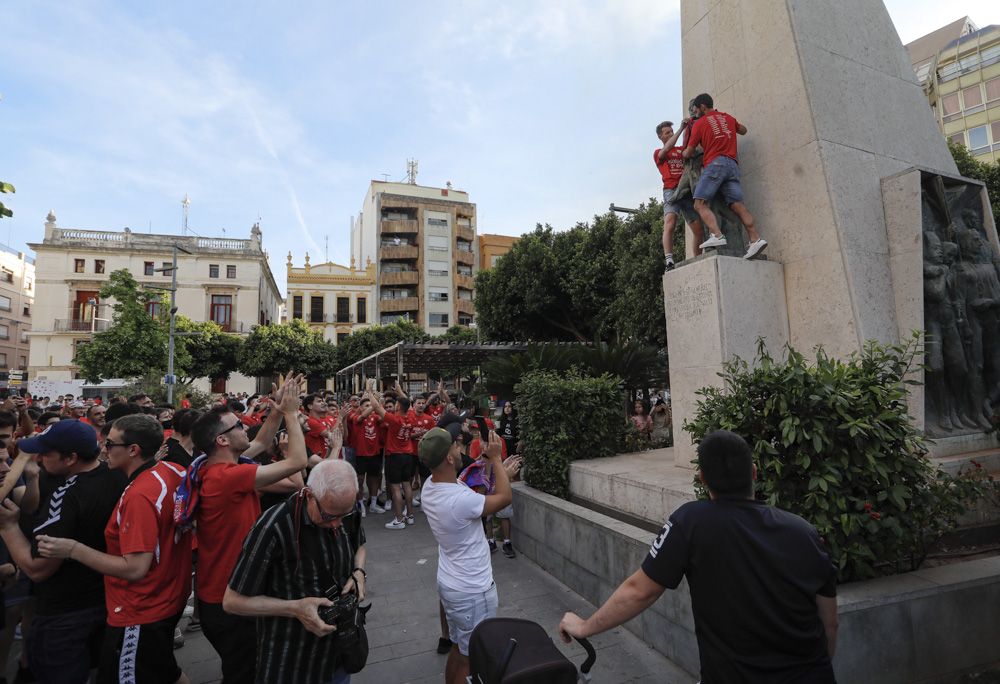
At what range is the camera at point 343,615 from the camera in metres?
2.10

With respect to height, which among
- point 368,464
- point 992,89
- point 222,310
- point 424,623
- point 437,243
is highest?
point 992,89

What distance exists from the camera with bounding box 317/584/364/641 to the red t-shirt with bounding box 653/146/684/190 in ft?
18.5

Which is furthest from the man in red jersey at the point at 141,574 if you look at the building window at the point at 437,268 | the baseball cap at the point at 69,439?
the building window at the point at 437,268

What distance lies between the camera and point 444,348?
61.3ft

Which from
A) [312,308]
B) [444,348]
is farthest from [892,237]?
[312,308]

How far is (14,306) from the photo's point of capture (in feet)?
187

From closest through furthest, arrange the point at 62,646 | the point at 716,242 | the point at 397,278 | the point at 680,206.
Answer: the point at 62,646 → the point at 716,242 → the point at 680,206 → the point at 397,278

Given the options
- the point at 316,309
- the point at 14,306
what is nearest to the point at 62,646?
the point at 316,309

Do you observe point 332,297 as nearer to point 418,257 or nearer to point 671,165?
point 418,257

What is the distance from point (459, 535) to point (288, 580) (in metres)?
1.25

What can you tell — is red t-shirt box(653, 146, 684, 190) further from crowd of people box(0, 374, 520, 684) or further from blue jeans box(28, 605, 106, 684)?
blue jeans box(28, 605, 106, 684)

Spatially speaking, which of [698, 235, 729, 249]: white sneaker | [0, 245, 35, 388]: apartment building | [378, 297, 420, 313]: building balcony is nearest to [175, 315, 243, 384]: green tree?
[378, 297, 420, 313]: building balcony

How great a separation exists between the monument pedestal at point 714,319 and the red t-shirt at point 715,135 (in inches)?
44.7

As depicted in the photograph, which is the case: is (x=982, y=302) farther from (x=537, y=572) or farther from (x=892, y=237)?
(x=537, y=572)
